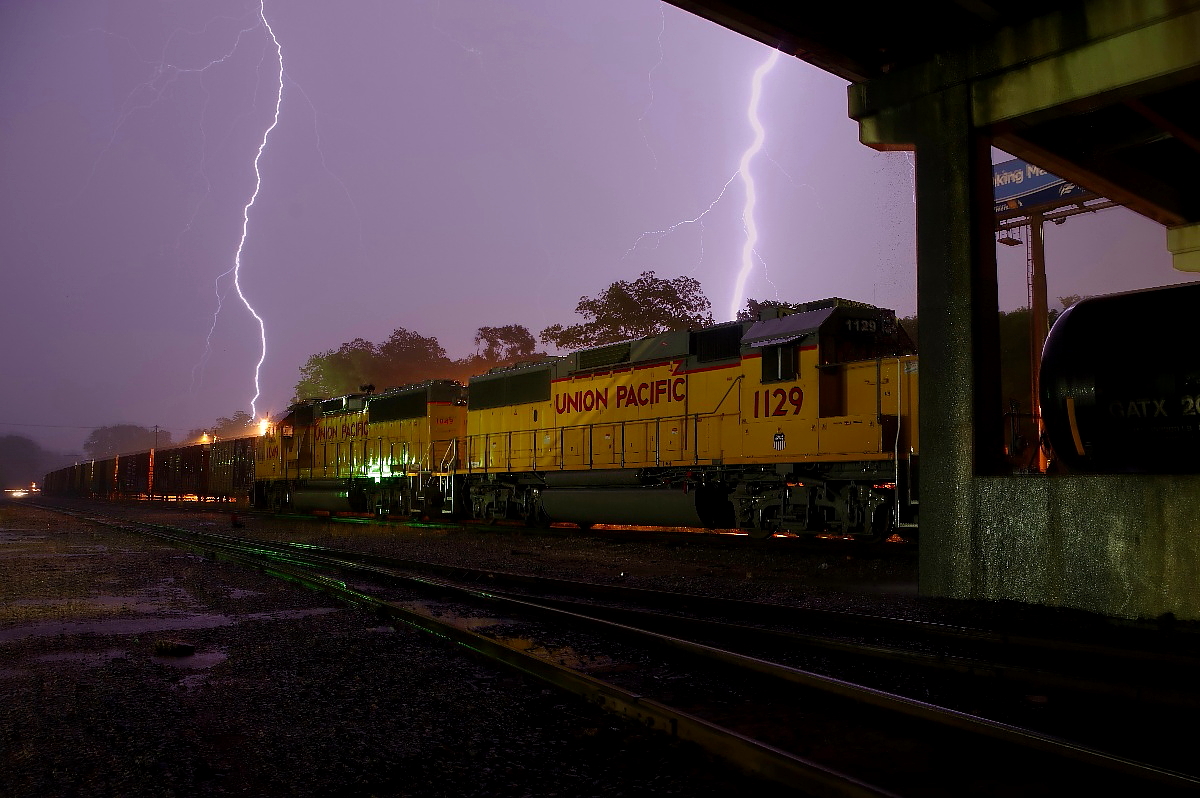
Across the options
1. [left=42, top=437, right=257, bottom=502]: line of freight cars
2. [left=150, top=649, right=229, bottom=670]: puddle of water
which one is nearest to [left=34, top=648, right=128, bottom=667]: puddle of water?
[left=150, top=649, right=229, bottom=670]: puddle of water


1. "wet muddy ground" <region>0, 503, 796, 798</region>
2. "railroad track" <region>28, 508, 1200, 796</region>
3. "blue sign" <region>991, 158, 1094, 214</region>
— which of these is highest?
"blue sign" <region>991, 158, 1094, 214</region>

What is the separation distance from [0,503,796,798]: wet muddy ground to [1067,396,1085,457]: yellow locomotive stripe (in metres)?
5.09

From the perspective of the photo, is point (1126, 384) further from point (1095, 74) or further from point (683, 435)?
point (683, 435)

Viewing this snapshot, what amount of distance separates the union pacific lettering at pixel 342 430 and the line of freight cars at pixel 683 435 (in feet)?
1.70

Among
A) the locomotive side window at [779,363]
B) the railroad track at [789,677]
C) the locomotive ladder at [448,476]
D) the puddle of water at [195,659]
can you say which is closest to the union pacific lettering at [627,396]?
the locomotive side window at [779,363]

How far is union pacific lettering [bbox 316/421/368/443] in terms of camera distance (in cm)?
2575

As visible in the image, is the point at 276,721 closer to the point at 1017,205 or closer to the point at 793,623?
the point at 793,623

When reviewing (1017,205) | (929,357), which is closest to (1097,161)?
(929,357)

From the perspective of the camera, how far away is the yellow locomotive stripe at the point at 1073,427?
716 centimetres

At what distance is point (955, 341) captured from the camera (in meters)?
7.82

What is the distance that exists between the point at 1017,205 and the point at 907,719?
67.7 ft

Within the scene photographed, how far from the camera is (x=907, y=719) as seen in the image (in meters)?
3.99

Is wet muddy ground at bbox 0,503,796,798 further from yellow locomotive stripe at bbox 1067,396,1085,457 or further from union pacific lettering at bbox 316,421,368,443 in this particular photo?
union pacific lettering at bbox 316,421,368,443

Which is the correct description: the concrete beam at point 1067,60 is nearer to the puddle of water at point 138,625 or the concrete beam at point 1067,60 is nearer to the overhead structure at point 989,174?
the overhead structure at point 989,174
